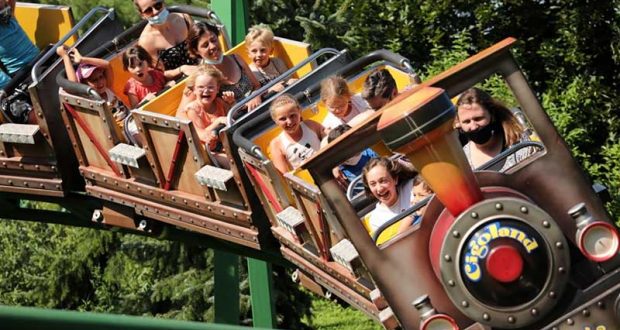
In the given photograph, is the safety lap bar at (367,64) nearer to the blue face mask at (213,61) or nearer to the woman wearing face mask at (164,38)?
the blue face mask at (213,61)

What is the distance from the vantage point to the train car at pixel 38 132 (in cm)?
621

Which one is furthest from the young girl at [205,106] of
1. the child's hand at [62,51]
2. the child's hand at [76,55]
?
the child's hand at [62,51]

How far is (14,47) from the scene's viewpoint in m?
6.66

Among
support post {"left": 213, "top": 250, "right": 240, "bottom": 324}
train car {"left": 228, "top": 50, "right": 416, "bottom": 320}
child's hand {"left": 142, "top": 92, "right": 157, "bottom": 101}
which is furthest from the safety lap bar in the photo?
support post {"left": 213, "top": 250, "right": 240, "bottom": 324}

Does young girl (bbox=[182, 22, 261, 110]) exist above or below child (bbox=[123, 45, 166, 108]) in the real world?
below

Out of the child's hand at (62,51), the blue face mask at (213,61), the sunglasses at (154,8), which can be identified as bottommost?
the blue face mask at (213,61)

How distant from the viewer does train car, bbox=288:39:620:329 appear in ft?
11.1

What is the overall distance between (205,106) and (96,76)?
672 millimetres

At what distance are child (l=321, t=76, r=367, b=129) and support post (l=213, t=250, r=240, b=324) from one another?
238 centimetres

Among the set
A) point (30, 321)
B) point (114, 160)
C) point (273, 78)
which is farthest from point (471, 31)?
point (30, 321)

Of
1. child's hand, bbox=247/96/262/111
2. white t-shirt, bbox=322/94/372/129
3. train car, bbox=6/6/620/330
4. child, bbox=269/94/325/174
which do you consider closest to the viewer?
train car, bbox=6/6/620/330

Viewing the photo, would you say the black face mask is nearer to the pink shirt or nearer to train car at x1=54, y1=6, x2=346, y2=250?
train car at x1=54, y1=6, x2=346, y2=250

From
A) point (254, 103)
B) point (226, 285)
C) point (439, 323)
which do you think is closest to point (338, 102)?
point (254, 103)

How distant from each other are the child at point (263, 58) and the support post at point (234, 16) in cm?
112
